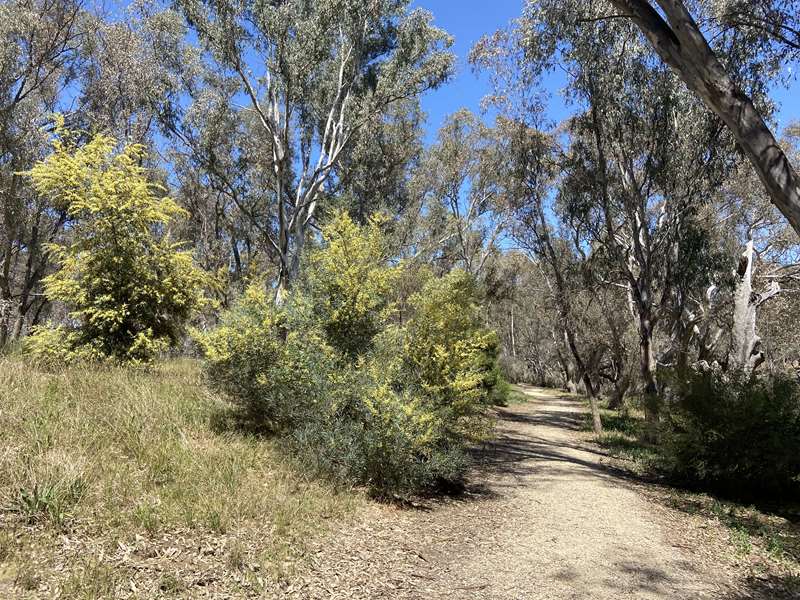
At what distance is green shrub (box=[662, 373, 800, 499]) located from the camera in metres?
7.77

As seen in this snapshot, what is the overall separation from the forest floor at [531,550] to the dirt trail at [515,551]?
0.04 feet

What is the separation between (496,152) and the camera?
70.2 feet

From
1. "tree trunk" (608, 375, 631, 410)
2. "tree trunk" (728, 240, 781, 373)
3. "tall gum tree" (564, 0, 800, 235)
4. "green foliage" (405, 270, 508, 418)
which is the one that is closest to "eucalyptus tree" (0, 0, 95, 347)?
"green foliage" (405, 270, 508, 418)

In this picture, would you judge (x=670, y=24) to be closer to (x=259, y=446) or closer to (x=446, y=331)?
(x=446, y=331)

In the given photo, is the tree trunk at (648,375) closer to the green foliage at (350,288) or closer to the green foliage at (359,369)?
the green foliage at (359,369)

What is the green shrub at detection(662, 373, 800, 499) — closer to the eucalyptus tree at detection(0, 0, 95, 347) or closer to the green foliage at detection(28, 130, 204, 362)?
the green foliage at detection(28, 130, 204, 362)

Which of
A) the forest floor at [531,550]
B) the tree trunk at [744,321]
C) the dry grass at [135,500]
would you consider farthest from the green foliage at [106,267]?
the tree trunk at [744,321]

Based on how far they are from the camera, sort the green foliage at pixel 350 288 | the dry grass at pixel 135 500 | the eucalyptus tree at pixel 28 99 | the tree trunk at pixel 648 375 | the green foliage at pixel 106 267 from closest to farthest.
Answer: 1. the dry grass at pixel 135 500
2. the green foliage at pixel 350 288
3. the green foliage at pixel 106 267
4. the tree trunk at pixel 648 375
5. the eucalyptus tree at pixel 28 99

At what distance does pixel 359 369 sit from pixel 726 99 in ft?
16.8

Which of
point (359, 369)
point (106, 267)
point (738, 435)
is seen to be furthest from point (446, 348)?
point (106, 267)

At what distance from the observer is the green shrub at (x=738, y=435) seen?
25.5ft

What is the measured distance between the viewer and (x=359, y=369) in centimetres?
683

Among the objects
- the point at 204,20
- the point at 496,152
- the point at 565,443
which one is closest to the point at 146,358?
the point at 204,20

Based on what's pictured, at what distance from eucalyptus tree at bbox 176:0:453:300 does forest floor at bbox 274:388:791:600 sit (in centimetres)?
754
